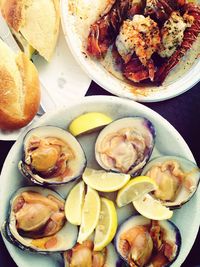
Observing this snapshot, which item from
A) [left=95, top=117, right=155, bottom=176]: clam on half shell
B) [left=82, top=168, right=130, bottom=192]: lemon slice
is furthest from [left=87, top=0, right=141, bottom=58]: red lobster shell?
[left=82, top=168, right=130, bottom=192]: lemon slice

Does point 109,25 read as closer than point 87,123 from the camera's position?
No

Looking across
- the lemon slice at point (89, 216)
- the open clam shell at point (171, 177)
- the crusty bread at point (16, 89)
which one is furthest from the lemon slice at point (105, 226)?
the crusty bread at point (16, 89)

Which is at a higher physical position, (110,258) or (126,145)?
(126,145)

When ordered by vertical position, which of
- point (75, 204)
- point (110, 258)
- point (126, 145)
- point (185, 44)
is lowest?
point (110, 258)

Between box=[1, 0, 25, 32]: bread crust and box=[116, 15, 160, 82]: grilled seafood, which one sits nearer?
box=[1, 0, 25, 32]: bread crust

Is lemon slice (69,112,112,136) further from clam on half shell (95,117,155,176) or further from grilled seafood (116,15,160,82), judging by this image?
grilled seafood (116,15,160,82)

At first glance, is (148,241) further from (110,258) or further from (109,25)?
(109,25)

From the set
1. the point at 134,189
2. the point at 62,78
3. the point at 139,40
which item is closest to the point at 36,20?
the point at 62,78
